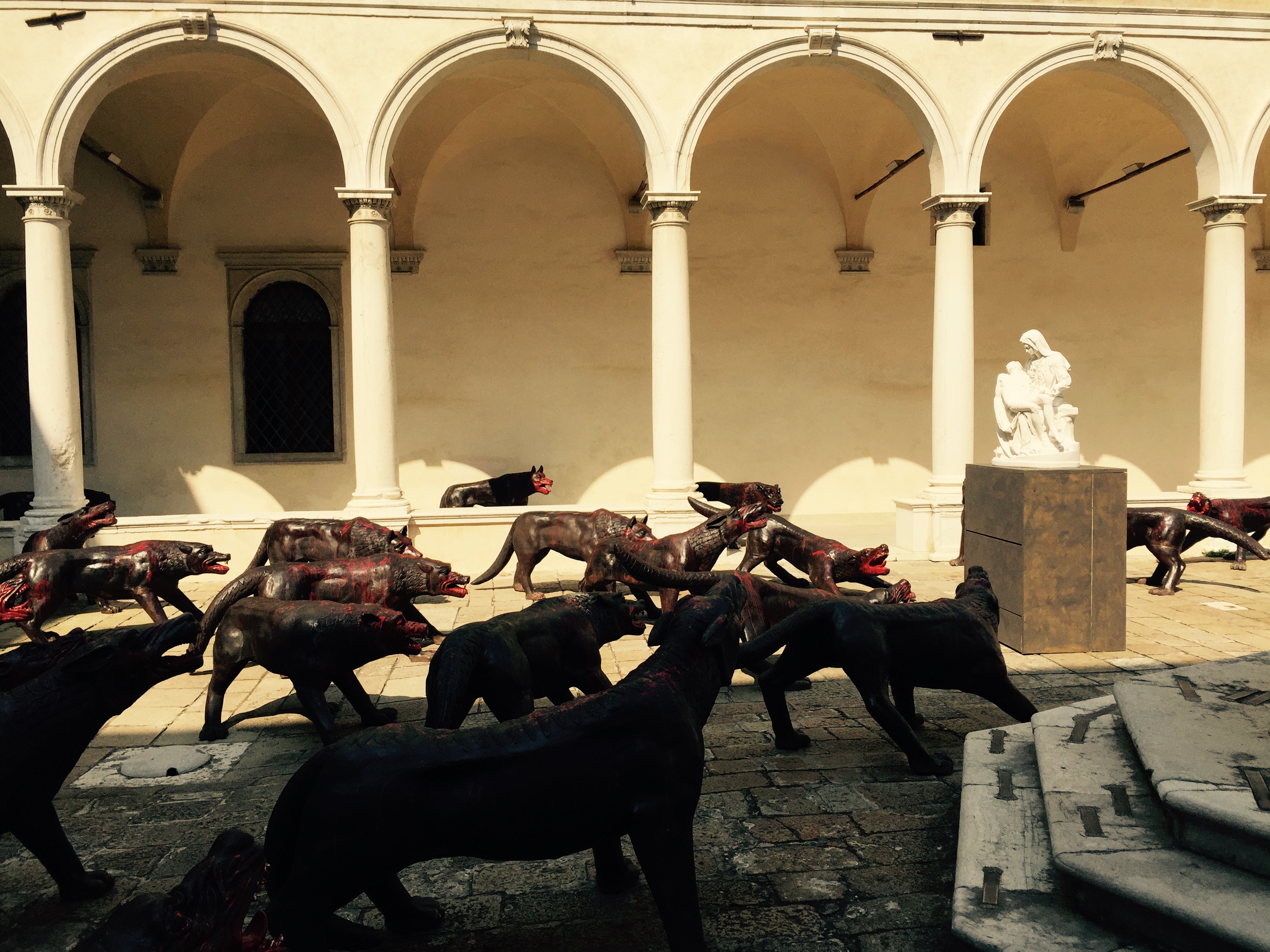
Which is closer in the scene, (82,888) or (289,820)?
(289,820)

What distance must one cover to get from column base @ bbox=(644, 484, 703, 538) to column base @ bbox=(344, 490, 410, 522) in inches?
108

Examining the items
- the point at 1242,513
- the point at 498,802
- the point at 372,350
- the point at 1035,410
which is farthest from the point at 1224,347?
the point at 498,802

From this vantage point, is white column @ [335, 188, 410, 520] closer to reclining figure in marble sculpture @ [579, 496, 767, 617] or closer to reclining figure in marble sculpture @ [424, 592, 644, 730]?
reclining figure in marble sculpture @ [579, 496, 767, 617]

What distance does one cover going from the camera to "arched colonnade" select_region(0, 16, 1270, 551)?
33.0 ft

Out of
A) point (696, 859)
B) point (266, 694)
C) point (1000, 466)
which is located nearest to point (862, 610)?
point (696, 859)

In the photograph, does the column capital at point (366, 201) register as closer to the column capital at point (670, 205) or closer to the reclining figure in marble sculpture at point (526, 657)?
the column capital at point (670, 205)

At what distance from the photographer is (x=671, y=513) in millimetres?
10578

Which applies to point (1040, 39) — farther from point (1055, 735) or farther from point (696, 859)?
point (696, 859)

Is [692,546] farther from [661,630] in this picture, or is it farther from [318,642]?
[661,630]

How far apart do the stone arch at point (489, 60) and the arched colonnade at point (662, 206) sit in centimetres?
2

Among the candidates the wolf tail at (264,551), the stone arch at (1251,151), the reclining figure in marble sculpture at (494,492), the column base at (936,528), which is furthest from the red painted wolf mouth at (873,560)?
the stone arch at (1251,151)

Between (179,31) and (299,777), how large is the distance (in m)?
Answer: 10.2

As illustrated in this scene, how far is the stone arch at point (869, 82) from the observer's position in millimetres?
10812

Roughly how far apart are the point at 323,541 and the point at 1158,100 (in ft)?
37.1
